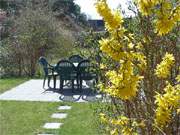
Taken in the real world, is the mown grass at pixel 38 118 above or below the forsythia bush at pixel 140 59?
below

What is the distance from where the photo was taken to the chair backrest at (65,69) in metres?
11.7

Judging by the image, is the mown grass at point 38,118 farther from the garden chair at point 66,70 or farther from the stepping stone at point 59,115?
the garden chair at point 66,70

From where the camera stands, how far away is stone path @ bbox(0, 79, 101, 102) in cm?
1105

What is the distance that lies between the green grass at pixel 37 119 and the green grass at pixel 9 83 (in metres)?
2.35

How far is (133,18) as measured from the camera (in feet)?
13.6

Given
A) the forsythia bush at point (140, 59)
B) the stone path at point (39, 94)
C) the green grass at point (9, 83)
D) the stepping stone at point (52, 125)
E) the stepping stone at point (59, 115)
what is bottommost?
the stepping stone at point (52, 125)

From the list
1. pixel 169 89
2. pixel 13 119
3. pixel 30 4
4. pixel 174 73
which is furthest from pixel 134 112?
pixel 30 4

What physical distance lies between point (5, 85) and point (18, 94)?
5.70 feet

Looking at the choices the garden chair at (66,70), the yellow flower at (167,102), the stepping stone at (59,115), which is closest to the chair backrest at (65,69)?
the garden chair at (66,70)

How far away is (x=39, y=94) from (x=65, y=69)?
3.20 feet

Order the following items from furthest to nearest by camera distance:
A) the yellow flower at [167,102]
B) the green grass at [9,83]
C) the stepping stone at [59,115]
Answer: the green grass at [9,83] → the stepping stone at [59,115] → the yellow flower at [167,102]

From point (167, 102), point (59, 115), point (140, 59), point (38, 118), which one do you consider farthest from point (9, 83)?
point (167, 102)

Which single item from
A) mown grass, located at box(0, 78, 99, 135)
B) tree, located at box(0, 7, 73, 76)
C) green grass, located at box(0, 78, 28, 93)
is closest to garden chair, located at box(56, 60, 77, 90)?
mown grass, located at box(0, 78, 99, 135)

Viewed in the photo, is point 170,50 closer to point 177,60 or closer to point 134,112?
point 177,60
